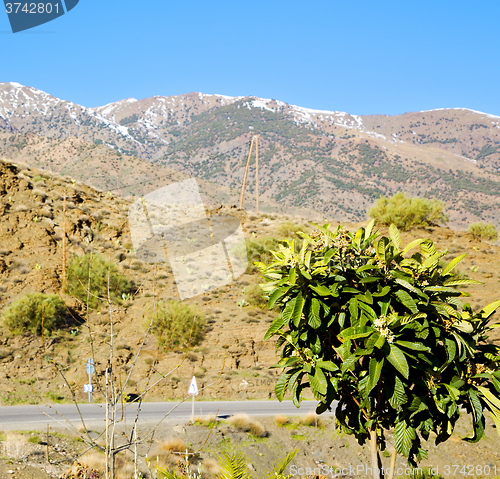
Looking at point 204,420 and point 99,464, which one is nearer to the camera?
point 99,464

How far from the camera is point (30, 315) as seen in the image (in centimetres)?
1898

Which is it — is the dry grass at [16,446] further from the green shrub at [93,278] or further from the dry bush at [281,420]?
the green shrub at [93,278]

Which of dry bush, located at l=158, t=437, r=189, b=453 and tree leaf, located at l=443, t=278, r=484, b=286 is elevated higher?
tree leaf, located at l=443, t=278, r=484, b=286

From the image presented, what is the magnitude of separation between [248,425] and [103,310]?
11.9 meters

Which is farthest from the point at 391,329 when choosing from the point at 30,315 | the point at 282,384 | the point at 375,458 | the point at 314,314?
the point at 30,315

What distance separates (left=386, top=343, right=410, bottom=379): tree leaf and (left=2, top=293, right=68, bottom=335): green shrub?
18.6 meters

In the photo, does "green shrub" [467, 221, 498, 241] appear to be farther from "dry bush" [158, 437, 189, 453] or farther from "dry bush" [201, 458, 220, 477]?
"dry bush" [158, 437, 189, 453]

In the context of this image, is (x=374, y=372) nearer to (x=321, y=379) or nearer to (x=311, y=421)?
(x=321, y=379)

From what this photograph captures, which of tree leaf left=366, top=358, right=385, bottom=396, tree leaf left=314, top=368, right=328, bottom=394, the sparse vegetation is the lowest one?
the sparse vegetation

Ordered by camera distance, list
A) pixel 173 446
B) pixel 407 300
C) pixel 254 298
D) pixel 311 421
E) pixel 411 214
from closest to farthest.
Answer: pixel 407 300, pixel 173 446, pixel 311 421, pixel 254 298, pixel 411 214

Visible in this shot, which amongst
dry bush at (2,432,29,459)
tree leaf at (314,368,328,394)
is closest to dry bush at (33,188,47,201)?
dry bush at (2,432,29,459)

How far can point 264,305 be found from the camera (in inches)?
914

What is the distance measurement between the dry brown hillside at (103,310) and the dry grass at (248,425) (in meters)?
1.99

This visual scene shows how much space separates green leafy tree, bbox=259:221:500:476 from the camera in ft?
11.9
